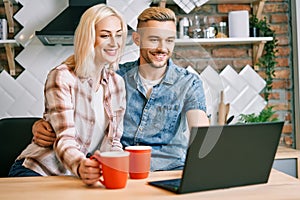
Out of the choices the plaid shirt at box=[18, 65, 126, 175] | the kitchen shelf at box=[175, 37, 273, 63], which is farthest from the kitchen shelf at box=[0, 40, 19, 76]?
the plaid shirt at box=[18, 65, 126, 175]

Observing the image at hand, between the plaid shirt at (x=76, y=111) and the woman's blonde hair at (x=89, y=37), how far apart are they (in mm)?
Result: 32

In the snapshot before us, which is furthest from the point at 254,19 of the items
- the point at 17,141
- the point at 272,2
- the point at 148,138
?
the point at 148,138

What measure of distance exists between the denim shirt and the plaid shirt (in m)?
0.03

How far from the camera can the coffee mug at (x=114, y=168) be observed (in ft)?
3.66

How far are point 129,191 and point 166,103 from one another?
0.85ft

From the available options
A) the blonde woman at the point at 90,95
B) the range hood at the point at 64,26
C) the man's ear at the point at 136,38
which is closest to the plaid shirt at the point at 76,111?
the blonde woman at the point at 90,95

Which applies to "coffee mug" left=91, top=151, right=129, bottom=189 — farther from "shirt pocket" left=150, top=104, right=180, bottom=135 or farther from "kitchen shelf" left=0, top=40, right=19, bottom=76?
"kitchen shelf" left=0, top=40, right=19, bottom=76

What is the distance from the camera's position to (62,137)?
1.28 metres

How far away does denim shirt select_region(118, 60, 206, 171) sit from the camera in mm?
1214

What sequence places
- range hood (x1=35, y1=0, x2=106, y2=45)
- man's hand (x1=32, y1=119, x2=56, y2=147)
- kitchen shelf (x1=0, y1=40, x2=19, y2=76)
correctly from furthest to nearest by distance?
kitchen shelf (x1=0, y1=40, x2=19, y2=76) → range hood (x1=35, y1=0, x2=106, y2=45) → man's hand (x1=32, y1=119, x2=56, y2=147)

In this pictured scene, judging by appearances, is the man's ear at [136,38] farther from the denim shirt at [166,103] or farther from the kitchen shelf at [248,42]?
the kitchen shelf at [248,42]

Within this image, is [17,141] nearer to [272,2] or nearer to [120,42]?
[120,42]

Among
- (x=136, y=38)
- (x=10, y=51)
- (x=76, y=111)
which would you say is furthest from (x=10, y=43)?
(x=136, y=38)

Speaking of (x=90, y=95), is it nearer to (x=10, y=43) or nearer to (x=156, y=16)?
(x=156, y=16)
